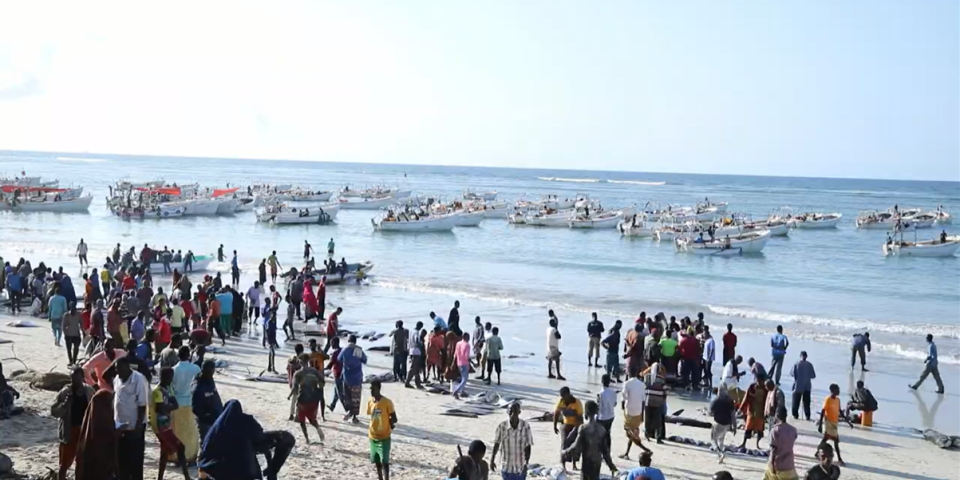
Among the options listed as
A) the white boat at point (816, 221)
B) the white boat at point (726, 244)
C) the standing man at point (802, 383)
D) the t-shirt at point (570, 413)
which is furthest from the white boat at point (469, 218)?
the t-shirt at point (570, 413)

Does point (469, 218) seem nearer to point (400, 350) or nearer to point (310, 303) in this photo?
point (310, 303)

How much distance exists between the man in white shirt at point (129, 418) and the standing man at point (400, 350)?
7621 millimetres

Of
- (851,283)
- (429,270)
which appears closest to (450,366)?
(429,270)

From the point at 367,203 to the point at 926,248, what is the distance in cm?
5086

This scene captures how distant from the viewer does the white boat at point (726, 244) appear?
1980 inches

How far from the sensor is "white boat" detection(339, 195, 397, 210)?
87.0 meters

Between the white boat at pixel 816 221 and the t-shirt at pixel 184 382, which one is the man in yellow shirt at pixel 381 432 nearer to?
the t-shirt at pixel 184 382

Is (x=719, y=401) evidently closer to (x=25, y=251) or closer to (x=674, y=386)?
(x=674, y=386)

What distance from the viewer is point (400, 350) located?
16.4m

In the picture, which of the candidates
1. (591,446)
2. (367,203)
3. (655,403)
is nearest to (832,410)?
(655,403)

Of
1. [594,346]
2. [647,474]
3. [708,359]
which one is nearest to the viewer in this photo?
[647,474]

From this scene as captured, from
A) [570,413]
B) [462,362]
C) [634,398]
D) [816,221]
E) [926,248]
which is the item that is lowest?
[926,248]

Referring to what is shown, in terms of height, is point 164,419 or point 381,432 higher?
point 164,419

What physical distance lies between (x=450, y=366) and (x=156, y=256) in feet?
67.1
